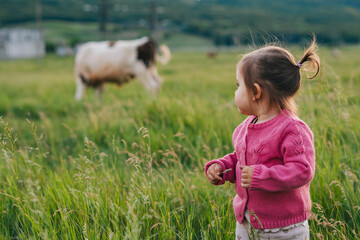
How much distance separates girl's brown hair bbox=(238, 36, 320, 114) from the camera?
5.09ft

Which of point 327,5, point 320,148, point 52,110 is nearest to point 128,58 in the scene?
point 52,110

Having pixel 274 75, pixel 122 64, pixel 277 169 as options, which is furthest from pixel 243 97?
pixel 122 64

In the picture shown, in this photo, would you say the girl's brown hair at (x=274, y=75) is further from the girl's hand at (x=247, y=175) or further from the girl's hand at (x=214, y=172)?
the girl's hand at (x=214, y=172)

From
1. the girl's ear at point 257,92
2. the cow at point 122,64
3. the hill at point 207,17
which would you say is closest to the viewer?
the girl's ear at point 257,92

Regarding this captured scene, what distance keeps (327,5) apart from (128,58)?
18870 centimetres

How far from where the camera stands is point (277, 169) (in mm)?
1442

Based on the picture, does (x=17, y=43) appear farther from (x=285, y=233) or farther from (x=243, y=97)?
(x=285, y=233)

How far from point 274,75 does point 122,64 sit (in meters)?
7.97

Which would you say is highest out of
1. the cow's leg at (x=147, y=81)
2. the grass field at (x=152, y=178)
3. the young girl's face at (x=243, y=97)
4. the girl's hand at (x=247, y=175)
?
the young girl's face at (x=243, y=97)

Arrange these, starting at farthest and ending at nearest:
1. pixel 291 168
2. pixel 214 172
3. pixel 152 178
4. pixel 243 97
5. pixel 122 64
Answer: pixel 122 64 < pixel 152 178 < pixel 214 172 < pixel 243 97 < pixel 291 168

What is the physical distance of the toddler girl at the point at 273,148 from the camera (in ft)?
4.75

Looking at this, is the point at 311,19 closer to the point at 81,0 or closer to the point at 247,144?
the point at 81,0

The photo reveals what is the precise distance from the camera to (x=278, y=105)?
1580mm

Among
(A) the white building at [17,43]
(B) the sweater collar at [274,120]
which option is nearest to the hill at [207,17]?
(A) the white building at [17,43]
